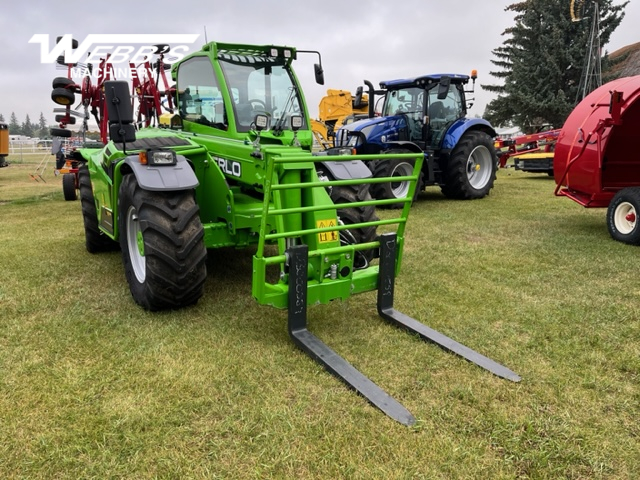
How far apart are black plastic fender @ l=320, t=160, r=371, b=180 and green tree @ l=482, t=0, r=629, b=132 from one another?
21794mm

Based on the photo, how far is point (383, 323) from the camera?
3568mm

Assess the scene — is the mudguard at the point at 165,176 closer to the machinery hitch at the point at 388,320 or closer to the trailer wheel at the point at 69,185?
the machinery hitch at the point at 388,320

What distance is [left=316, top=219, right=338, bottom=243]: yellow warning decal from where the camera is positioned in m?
3.34

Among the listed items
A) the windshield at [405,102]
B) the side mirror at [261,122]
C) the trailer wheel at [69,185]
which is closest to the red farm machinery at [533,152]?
the windshield at [405,102]

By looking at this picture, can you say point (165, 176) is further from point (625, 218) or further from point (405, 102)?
point (405, 102)

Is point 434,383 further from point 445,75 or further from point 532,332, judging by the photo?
point 445,75

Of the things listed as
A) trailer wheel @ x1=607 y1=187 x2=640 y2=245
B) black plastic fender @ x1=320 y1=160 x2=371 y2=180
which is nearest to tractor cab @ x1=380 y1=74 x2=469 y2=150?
trailer wheel @ x1=607 y1=187 x2=640 y2=245

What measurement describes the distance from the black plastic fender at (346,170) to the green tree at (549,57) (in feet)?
71.5

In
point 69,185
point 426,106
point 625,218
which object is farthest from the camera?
point 69,185

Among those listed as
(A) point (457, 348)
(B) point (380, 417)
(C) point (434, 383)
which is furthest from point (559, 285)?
(B) point (380, 417)

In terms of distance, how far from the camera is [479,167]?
9.88 metres

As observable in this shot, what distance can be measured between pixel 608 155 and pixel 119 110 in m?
6.27

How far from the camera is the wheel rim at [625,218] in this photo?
19.0 ft

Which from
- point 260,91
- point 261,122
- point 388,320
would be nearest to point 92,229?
point 260,91
